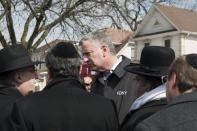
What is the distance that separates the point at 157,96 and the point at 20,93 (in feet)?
4.13

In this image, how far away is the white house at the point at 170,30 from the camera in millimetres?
43531

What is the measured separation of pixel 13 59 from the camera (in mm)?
4430

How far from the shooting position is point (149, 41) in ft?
156

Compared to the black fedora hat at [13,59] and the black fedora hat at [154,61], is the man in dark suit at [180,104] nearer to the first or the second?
the black fedora hat at [154,61]

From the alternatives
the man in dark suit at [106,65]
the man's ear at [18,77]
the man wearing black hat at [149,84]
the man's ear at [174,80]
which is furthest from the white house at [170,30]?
the man's ear at [174,80]

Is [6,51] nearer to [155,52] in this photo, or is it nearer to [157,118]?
[155,52]

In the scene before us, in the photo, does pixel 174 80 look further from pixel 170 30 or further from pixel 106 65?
pixel 170 30

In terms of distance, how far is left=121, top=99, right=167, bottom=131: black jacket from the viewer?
3.50 m

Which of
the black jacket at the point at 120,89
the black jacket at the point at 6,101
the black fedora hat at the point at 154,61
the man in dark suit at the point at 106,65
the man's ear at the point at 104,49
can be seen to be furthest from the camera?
the man's ear at the point at 104,49

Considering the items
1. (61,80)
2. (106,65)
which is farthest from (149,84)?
(106,65)

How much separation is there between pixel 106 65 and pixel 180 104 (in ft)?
8.37

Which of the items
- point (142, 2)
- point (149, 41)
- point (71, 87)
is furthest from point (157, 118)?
point (149, 41)

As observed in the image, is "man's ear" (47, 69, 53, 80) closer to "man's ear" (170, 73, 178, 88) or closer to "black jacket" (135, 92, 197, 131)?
"man's ear" (170, 73, 178, 88)

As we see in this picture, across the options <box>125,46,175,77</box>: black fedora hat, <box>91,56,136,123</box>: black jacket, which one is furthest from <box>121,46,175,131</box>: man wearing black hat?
<box>91,56,136,123</box>: black jacket
